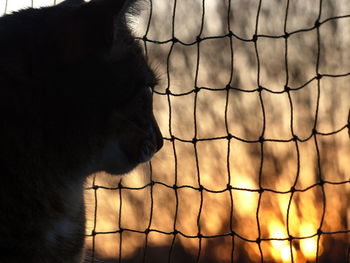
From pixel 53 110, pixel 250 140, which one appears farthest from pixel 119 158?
pixel 250 140

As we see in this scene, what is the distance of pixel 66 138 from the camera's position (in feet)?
2.65

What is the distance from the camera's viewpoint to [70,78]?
31.4 inches

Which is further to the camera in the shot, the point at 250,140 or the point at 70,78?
the point at 250,140

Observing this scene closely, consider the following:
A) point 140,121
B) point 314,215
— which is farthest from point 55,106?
point 314,215

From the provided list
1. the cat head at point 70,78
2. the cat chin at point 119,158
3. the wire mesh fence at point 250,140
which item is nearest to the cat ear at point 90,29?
the cat head at point 70,78

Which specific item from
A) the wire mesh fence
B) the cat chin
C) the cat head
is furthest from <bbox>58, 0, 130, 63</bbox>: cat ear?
the wire mesh fence

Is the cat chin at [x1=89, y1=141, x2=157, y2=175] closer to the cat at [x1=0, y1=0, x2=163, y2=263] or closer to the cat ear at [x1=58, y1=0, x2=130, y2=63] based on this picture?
the cat at [x1=0, y1=0, x2=163, y2=263]

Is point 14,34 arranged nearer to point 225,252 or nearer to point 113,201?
point 113,201

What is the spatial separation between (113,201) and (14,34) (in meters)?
0.93

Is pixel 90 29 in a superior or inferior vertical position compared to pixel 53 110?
superior

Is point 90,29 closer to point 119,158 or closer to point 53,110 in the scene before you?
point 53,110

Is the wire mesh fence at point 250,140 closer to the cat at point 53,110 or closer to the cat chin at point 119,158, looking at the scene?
the cat chin at point 119,158

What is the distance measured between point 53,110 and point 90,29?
0.15 m

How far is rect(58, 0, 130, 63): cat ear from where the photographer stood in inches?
27.8
